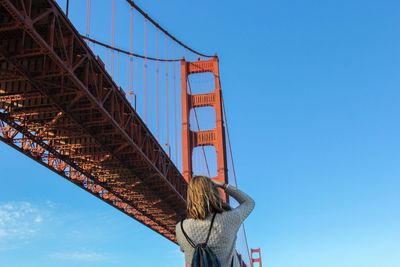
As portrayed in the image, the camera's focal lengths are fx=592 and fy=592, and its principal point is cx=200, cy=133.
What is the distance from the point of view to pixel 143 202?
29703 millimetres

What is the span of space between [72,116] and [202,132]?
557 inches

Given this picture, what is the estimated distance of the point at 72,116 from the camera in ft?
59.4

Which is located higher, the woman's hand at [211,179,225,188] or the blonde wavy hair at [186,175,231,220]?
the woman's hand at [211,179,225,188]

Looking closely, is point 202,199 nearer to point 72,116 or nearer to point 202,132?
point 72,116

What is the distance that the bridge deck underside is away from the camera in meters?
13.1

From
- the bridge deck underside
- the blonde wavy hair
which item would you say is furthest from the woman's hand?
the bridge deck underside

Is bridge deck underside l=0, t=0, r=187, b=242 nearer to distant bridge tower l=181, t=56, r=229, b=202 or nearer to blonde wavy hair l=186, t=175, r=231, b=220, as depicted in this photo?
distant bridge tower l=181, t=56, r=229, b=202

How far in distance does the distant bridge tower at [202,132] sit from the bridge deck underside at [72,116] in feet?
5.97

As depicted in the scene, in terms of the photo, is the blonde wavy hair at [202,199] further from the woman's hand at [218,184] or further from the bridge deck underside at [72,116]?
the bridge deck underside at [72,116]

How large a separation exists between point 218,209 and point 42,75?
43.2ft

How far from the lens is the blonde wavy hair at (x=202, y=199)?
2361 mm

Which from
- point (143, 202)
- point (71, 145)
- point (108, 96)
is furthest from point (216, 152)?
point (108, 96)

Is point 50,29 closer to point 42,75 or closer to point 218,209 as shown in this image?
point 42,75

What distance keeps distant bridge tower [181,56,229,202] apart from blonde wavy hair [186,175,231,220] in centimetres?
2657
